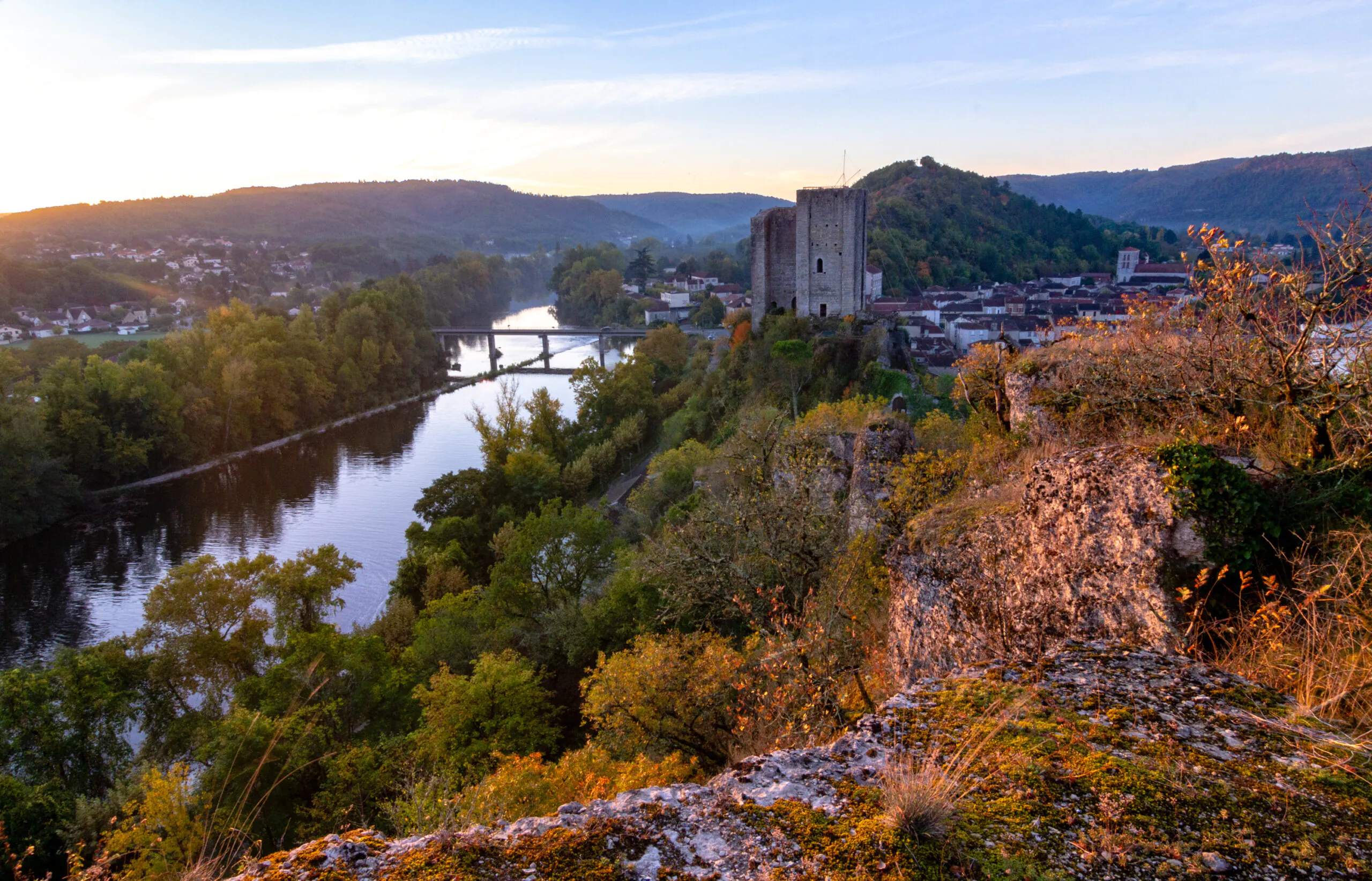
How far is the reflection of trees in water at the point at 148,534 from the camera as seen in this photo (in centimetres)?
2441

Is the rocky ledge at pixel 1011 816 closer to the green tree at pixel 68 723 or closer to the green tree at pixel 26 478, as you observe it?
the green tree at pixel 68 723

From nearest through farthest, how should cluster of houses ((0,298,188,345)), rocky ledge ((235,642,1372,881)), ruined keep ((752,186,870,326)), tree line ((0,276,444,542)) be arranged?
rocky ledge ((235,642,1372,881)), ruined keep ((752,186,870,326)), tree line ((0,276,444,542)), cluster of houses ((0,298,188,345))

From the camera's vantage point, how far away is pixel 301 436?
46.4 meters

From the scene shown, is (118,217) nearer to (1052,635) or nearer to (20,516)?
(20,516)

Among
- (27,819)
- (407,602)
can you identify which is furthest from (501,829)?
(407,602)

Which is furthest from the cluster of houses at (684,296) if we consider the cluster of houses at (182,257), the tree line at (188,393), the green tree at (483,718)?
the cluster of houses at (182,257)

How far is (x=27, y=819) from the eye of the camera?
41.8 feet

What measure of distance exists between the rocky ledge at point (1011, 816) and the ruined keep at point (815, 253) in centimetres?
2831

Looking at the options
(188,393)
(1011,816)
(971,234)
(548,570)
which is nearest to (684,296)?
(971,234)

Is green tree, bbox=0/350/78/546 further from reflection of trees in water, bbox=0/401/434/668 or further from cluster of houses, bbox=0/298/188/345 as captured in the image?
cluster of houses, bbox=0/298/188/345

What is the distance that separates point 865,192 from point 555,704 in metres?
23.7

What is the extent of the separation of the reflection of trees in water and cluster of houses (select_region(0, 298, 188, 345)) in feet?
117

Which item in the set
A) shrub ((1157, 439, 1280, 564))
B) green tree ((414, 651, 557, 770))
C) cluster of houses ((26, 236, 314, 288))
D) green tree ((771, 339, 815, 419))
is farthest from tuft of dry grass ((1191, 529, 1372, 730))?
cluster of houses ((26, 236, 314, 288))

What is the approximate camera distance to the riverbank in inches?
1470
